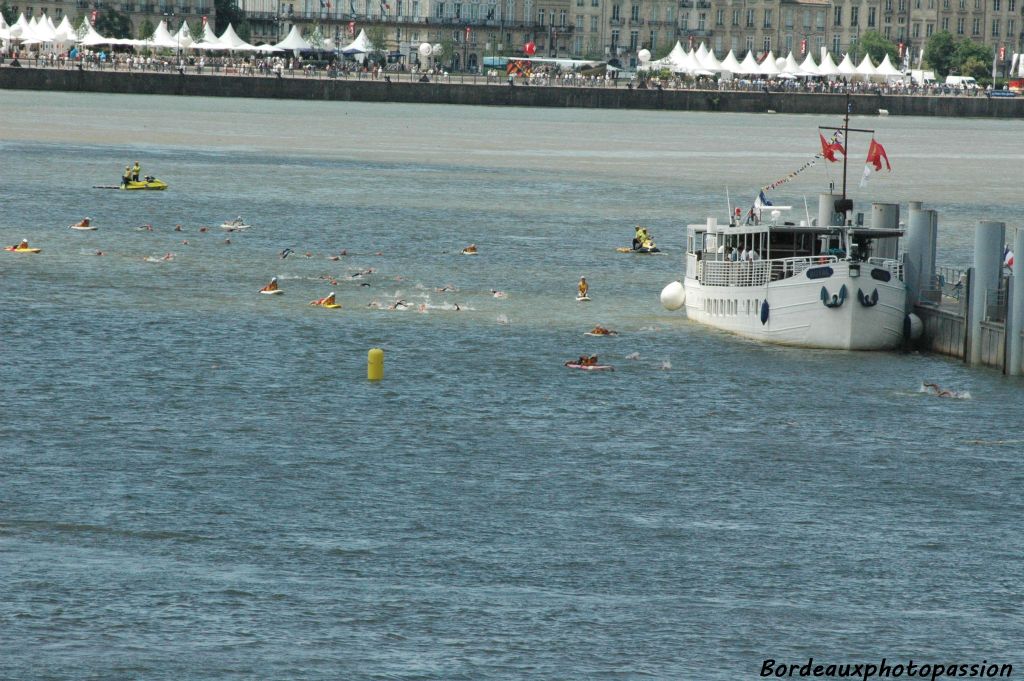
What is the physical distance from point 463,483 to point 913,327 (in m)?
22.7

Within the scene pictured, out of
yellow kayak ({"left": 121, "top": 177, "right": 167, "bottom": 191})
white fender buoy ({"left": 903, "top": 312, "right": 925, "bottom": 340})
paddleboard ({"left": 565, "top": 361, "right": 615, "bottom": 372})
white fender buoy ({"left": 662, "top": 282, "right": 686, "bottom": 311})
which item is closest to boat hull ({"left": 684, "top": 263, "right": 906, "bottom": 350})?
white fender buoy ({"left": 903, "top": 312, "right": 925, "bottom": 340})

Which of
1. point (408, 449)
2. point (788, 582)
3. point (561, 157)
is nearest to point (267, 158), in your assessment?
point (561, 157)

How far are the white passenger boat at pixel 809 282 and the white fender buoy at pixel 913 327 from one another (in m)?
0.19

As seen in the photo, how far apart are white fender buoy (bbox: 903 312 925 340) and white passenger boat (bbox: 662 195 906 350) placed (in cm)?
19

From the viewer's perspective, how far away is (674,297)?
67.2 m

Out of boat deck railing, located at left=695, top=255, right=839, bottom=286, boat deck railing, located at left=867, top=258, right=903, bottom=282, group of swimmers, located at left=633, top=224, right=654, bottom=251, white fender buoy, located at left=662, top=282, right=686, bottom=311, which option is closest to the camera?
boat deck railing, located at left=867, top=258, right=903, bottom=282

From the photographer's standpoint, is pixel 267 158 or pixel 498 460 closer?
pixel 498 460

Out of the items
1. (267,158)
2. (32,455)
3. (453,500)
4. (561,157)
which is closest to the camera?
(453,500)

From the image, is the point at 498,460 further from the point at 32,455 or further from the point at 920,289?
the point at 920,289

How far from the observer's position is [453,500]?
132 ft

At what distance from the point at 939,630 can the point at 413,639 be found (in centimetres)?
881

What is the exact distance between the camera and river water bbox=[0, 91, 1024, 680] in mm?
32344

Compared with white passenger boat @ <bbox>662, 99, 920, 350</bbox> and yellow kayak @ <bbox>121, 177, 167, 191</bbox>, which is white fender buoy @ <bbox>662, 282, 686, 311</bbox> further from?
yellow kayak @ <bbox>121, 177, 167, 191</bbox>

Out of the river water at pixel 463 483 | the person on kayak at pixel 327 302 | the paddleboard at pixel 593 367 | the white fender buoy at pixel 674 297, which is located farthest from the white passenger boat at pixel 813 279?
the person on kayak at pixel 327 302
